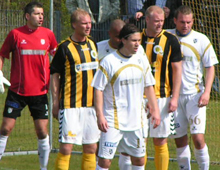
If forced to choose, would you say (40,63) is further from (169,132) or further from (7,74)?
(7,74)

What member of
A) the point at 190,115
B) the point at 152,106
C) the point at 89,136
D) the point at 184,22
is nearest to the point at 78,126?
the point at 89,136

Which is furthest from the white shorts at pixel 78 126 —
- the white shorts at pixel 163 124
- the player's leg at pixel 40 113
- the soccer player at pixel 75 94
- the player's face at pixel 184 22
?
the player's face at pixel 184 22

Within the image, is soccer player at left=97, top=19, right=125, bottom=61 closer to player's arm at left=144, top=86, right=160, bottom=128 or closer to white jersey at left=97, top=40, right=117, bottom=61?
white jersey at left=97, top=40, right=117, bottom=61

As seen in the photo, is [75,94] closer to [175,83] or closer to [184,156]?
[175,83]

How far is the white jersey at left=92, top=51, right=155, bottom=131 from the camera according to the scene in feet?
20.8

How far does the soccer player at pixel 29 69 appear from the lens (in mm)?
7613

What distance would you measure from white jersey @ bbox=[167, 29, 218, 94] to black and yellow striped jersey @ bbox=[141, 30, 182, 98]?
0.24 metres

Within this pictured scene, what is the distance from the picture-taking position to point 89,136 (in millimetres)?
6918

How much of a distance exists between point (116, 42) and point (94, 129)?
1.22m

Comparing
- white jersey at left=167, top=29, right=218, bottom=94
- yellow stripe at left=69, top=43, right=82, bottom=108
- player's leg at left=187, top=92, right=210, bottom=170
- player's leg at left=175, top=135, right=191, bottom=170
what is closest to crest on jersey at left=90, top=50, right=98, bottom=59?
yellow stripe at left=69, top=43, right=82, bottom=108

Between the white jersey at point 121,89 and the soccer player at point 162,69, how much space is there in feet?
2.55

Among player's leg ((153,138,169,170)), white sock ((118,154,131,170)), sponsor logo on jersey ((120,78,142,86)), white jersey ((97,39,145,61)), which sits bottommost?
white sock ((118,154,131,170))

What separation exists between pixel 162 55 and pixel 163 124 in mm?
862

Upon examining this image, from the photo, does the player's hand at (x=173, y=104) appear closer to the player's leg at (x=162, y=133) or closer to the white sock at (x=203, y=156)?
the player's leg at (x=162, y=133)
